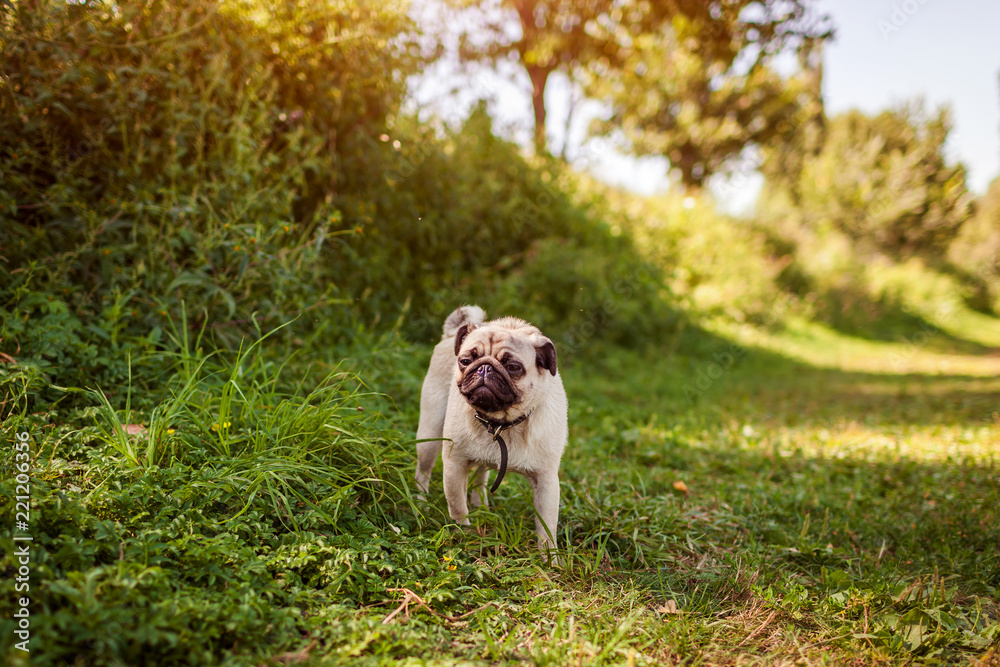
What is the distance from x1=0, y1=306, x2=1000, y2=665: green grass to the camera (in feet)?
6.72

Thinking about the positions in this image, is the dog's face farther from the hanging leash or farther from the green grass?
the green grass

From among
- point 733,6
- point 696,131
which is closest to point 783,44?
point 733,6

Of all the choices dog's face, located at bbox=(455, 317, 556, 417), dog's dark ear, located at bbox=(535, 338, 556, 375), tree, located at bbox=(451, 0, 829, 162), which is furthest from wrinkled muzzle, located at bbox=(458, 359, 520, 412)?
tree, located at bbox=(451, 0, 829, 162)

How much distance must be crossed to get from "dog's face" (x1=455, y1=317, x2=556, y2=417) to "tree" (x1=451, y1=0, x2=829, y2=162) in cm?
822

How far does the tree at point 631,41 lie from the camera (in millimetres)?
10742

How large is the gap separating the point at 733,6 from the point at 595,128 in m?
12.7

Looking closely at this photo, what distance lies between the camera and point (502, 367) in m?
2.93

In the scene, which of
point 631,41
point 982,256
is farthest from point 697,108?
point 982,256

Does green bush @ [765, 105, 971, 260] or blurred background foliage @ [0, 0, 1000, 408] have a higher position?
green bush @ [765, 105, 971, 260]

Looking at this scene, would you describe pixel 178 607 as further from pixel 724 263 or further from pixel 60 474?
pixel 724 263

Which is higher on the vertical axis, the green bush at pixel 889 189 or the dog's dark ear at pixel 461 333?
the green bush at pixel 889 189

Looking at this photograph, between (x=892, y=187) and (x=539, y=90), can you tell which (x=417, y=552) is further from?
(x=892, y=187)

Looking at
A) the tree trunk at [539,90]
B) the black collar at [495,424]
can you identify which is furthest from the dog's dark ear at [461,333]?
the tree trunk at [539,90]

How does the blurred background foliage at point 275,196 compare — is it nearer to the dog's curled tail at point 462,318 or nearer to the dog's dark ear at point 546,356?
→ the dog's curled tail at point 462,318
